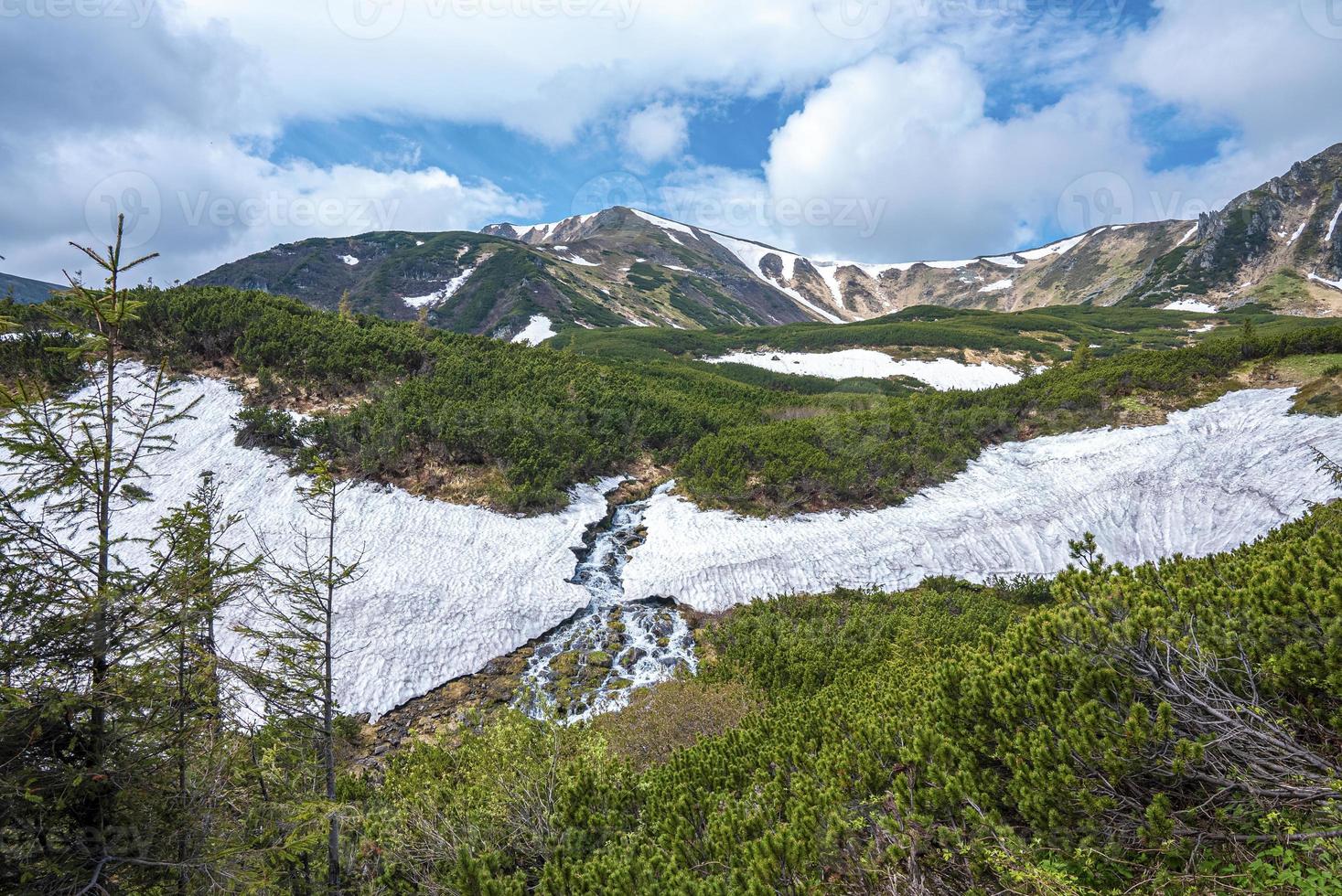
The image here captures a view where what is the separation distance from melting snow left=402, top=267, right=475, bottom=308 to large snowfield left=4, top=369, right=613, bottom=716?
2914 inches

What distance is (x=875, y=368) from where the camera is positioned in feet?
153

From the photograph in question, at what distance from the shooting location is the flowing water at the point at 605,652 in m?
10.9

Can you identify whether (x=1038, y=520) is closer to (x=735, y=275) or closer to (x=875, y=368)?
(x=875, y=368)

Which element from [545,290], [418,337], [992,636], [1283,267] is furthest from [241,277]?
[1283,267]

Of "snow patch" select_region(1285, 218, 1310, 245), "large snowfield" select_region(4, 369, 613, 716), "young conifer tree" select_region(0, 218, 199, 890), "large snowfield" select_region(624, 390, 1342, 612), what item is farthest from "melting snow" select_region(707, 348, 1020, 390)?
"snow patch" select_region(1285, 218, 1310, 245)

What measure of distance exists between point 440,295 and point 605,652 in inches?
3446

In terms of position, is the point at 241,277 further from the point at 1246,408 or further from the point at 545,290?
the point at 1246,408

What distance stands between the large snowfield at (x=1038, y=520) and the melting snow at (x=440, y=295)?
80.5 meters

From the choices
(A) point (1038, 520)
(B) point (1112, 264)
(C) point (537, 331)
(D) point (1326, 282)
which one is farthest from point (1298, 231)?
(A) point (1038, 520)

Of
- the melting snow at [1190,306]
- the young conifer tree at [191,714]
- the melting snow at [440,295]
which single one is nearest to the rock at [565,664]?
the young conifer tree at [191,714]

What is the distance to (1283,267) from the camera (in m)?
90.2

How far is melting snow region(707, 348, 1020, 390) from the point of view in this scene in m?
42.6

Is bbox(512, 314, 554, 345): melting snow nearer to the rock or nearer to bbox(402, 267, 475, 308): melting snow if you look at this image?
bbox(402, 267, 475, 308): melting snow

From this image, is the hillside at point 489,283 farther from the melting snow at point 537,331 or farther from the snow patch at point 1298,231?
the snow patch at point 1298,231
